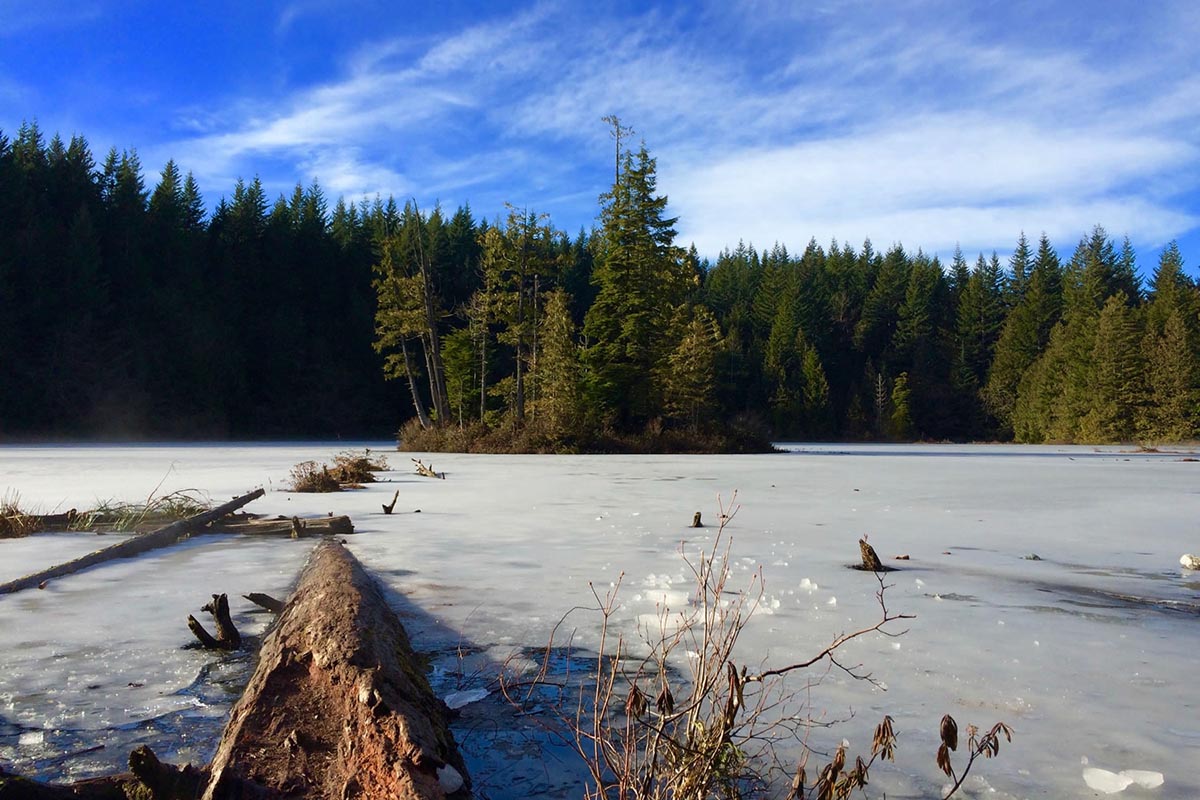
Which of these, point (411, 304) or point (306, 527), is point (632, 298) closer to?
point (411, 304)

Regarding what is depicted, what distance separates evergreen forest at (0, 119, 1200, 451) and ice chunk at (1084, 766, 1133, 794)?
2631cm

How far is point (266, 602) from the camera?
4371 mm

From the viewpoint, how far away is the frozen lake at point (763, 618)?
269 centimetres

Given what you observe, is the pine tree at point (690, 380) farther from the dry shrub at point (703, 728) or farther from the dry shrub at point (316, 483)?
the dry shrub at point (703, 728)

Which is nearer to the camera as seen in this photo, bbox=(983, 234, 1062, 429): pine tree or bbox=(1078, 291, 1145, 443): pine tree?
bbox=(1078, 291, 1145, 443): pine tree

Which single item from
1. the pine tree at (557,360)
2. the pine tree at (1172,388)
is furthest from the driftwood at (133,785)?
the pine tree at (1172,388)

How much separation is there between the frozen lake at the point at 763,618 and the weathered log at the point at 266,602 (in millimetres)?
126

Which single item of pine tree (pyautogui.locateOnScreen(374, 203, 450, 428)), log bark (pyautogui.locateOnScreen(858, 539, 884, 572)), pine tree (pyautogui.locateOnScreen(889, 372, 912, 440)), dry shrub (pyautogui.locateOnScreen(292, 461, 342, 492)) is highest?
pine tree (pyautogui.locateOnScreen(374, 203, 450, 428))

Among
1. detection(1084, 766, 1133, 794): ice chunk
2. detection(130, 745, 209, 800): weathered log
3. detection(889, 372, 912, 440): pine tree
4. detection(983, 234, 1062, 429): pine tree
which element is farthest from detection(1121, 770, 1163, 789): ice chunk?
detection(983, 234, 1062, 429): pine tree

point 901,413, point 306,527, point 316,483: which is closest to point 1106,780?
point 306,527

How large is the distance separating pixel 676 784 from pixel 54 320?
195 ft

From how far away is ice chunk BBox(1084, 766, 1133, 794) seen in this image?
2.38 meters

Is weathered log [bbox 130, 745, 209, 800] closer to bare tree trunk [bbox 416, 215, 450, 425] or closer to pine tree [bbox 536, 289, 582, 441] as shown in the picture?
pine tree [bbox 536, 289, 582, 441]

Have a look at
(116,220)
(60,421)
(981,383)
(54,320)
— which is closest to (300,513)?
(60,421)
